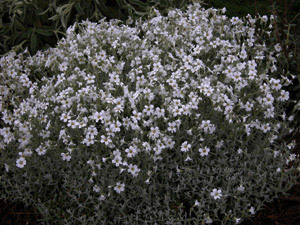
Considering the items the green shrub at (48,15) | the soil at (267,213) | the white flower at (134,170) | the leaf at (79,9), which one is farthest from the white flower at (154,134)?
the leaf at (79,9)

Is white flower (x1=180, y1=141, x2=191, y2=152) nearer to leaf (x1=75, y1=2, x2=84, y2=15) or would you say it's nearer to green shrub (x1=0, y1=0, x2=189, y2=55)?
green shrub (x1=0, y1=0, x2=189, y2=55)

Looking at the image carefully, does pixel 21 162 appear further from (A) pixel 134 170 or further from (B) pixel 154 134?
(B) pixel 154 134

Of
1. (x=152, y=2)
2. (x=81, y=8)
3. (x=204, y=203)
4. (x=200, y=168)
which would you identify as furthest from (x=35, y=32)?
(x=204, y=203)

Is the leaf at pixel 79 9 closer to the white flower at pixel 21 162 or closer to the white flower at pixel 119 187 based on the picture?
the white flower at pixel 21 162

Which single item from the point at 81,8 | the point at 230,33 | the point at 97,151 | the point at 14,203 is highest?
the point at 81,8

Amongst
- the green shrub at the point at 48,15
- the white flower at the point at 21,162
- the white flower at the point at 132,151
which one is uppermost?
the green shrub at the point at 48,15

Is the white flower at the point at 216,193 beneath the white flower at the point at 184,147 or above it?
beneath

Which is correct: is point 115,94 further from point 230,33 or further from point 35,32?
point 35,32
